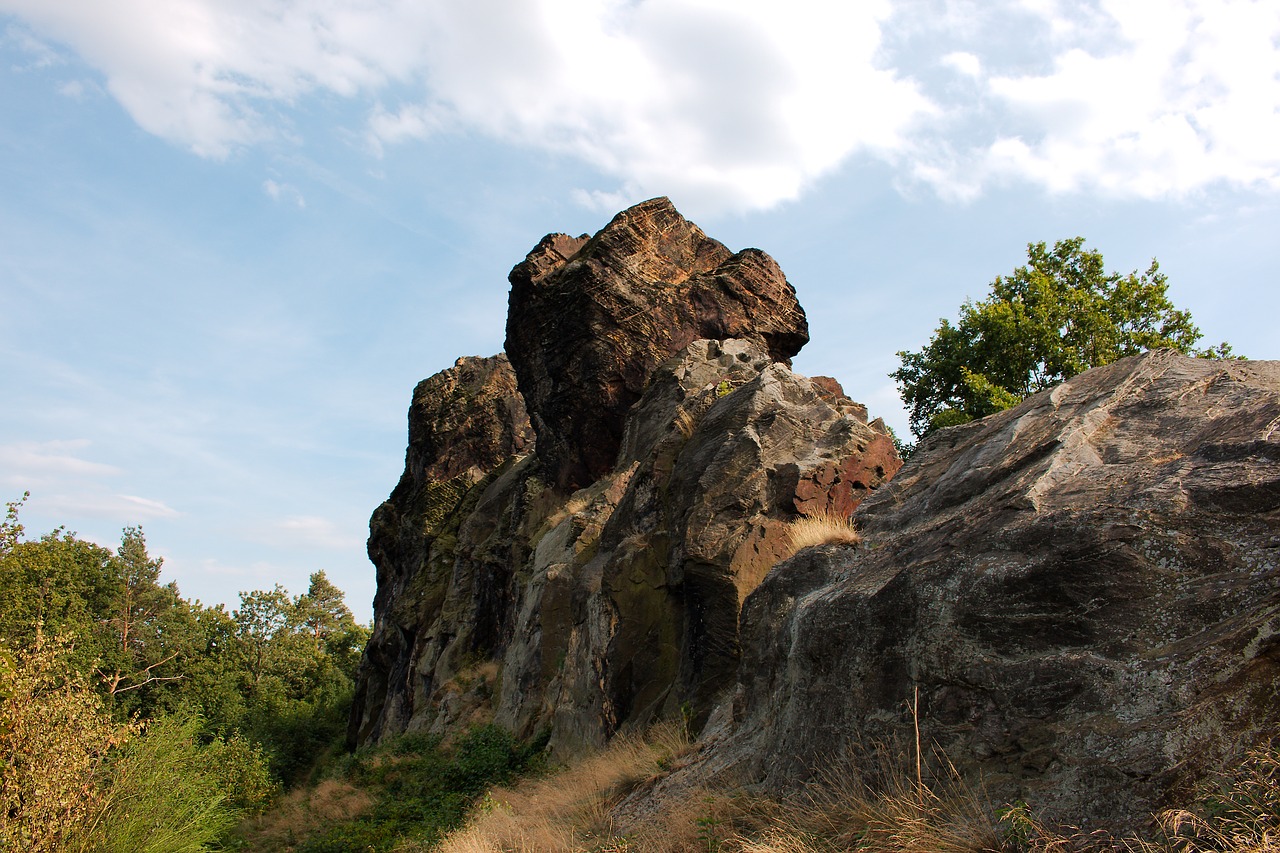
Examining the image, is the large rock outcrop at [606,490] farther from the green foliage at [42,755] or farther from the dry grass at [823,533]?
the green foliage at [42,755]

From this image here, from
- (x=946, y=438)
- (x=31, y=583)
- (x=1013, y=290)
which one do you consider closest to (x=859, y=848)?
(x=946, y=438)

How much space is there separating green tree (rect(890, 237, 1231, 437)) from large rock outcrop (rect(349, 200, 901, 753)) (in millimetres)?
6427

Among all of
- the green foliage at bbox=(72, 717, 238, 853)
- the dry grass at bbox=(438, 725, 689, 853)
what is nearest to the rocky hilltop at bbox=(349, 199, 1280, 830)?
the dry grass at bbox=(438, 725, 689, 853)

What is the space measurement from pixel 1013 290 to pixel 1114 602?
25.9 m

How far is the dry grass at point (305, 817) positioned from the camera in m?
17.9

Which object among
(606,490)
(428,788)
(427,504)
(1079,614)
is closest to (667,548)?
(606,490)

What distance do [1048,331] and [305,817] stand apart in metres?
24.2

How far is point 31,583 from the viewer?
42062 mm

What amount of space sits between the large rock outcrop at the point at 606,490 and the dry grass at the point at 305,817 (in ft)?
11.3

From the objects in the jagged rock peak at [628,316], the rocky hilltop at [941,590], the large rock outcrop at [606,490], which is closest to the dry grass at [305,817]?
the large rock outcrop at [606,490]

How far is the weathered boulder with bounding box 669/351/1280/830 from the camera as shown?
4.62 meters

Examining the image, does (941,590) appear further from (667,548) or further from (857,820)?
(667,548)

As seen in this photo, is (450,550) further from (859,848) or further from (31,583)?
(859,848)

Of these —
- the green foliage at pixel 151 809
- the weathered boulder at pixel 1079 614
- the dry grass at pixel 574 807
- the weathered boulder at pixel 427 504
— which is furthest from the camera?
the weathered boulder at pixel 427 504
